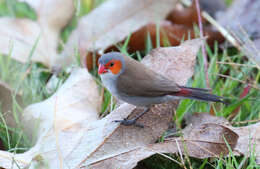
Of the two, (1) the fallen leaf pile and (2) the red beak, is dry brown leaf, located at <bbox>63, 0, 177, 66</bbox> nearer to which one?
(1) the fallen leaf pile

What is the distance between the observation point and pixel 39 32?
4215 mm

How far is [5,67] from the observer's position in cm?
378

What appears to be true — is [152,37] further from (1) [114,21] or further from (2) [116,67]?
(2) [116,67]

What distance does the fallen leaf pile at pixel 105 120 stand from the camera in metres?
2.32

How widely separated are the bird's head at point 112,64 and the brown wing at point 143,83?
0.05 metres

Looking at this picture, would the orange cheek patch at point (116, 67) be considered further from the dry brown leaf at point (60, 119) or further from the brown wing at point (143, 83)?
the dry brown leaf at point (60, 119)

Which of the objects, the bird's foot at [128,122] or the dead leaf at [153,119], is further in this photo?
the bird's foot at [128,122]

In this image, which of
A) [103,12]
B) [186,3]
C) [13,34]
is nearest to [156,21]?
[103,12]

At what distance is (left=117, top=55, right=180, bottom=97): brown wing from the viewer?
9.36ft

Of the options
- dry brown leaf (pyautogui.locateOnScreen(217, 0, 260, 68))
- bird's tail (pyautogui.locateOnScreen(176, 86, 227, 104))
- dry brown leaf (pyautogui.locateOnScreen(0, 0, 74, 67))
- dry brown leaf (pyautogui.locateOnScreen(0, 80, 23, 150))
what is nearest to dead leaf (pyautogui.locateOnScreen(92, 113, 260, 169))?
bird's tail (pyautogui.locateOnScreen(176, 86, 227, 104))

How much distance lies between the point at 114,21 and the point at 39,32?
33.6 inches

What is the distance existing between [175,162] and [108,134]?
0.50m

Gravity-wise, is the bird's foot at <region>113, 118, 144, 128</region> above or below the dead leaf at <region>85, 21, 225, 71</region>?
below

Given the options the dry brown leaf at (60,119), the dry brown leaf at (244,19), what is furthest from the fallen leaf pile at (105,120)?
the dry brown leaf at (244,19)
